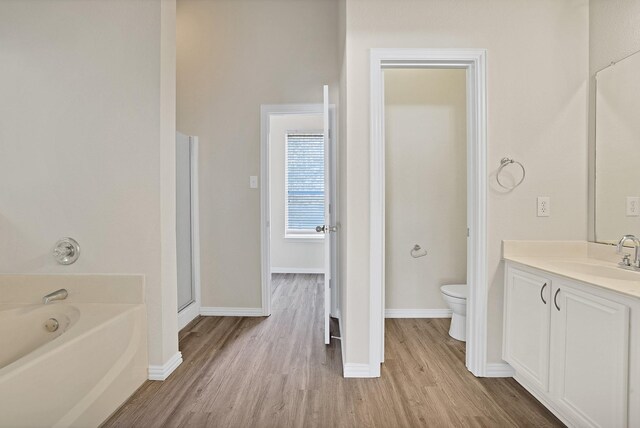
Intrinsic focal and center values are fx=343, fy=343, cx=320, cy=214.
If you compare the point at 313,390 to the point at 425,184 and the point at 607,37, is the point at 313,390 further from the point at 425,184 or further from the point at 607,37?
the point at 607,37

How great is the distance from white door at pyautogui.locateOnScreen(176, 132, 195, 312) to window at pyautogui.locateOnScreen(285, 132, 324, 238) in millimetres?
2280

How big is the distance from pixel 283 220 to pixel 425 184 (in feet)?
8.75

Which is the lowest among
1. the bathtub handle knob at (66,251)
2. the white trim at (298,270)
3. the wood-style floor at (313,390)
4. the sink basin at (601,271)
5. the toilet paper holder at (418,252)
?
the wood-style floor at (313,390)

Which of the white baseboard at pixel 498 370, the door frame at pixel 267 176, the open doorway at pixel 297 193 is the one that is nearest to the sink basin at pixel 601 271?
the white baseboard at pixel 498 370

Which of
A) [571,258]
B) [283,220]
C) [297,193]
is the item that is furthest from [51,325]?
[297,193]

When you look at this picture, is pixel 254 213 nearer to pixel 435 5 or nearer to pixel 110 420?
pixel 110 420

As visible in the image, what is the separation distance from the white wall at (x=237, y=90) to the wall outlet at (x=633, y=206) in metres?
2.43

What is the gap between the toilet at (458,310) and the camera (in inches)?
108

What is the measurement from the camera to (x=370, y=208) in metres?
2.20

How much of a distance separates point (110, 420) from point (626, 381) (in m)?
2.36

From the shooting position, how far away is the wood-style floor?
1.78 m

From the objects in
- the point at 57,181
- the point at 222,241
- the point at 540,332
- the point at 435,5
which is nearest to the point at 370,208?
the point at 540,332

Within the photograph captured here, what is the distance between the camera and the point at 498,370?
2.22 m

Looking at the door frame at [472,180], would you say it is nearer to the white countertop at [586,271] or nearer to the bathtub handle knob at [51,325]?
the white countertop at [586,271]
